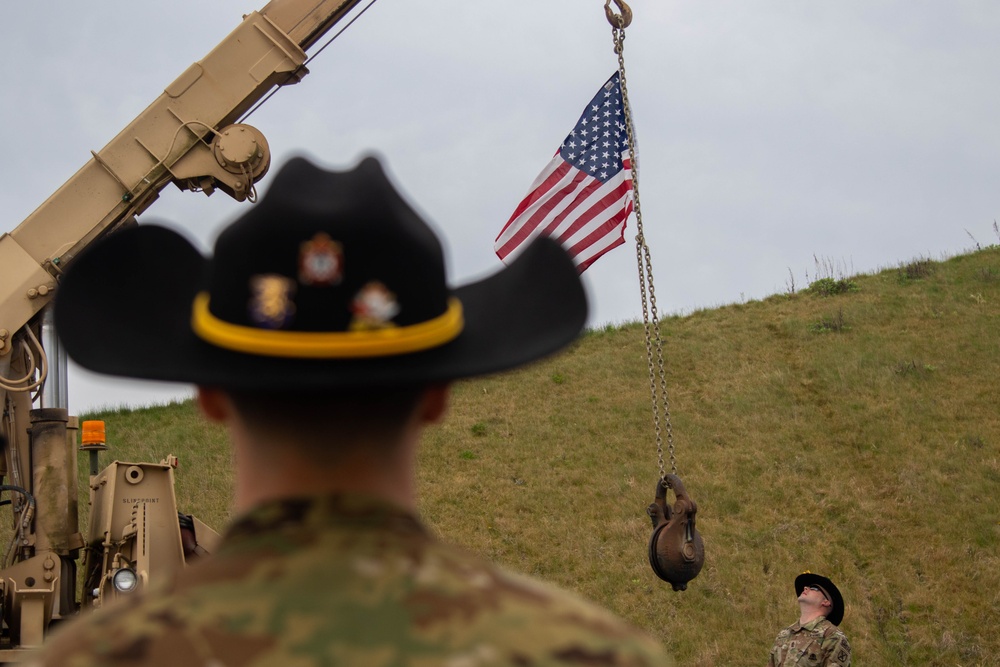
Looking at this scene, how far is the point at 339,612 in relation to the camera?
4.12 ft

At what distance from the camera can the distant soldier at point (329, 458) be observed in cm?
126

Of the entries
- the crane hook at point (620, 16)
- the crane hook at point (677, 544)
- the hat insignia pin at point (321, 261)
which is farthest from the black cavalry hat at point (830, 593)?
the hat insignia pin at point (321, 261)

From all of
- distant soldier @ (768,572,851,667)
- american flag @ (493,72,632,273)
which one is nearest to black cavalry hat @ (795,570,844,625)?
distant soldier @ (768,572,851,667)

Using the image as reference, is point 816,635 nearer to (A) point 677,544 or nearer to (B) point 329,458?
(A) point 677,544

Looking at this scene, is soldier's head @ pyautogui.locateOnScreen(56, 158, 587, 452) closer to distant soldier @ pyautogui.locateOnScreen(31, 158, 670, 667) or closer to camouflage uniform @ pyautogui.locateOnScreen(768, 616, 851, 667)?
distant soldier @ pyautogui.locateOnScreen(31, 158, 670, 667)

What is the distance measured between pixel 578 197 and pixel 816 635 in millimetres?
3890

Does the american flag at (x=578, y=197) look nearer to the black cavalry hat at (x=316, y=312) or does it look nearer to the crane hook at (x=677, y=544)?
the crane hook at (x=677, y=544)

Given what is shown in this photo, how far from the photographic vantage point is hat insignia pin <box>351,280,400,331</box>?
140 centimetres

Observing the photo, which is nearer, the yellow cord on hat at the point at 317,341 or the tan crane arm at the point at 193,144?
the yellow cord on hat at the point at 317,341

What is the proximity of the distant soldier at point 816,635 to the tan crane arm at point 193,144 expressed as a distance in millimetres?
5452

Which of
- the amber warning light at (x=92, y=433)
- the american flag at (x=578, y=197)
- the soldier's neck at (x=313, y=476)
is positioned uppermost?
the american flag at (x=578, y=197)

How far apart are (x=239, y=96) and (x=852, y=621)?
992 centimetres

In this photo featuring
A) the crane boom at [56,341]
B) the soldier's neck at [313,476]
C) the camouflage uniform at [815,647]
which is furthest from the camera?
the camouflage uniform at [815,647]

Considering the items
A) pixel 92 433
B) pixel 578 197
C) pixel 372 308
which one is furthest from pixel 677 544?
pixel 372 308
